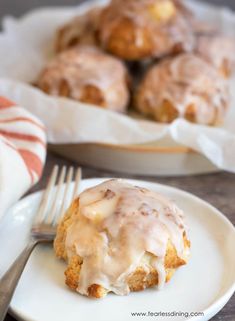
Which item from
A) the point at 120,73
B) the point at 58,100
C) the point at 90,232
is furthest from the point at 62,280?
the point at 120,73

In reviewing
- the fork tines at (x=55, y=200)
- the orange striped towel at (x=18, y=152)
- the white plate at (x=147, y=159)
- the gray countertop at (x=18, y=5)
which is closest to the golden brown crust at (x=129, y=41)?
the white plate at (x=147, y=159)

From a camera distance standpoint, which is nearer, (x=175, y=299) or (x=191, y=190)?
(x=175, y=299)

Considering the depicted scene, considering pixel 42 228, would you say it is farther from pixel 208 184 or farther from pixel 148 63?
pixel 148 63

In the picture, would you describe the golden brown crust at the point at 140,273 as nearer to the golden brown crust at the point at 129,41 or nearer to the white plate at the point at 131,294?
the white plate at the point at 131,294

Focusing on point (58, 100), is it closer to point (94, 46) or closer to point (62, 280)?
point (94, 46)

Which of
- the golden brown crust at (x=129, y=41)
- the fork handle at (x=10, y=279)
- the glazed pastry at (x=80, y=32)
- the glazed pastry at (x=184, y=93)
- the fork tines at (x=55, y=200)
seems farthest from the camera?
the glazed pastry at (x=80, y=32)
